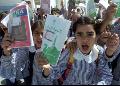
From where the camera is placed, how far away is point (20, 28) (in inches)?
136

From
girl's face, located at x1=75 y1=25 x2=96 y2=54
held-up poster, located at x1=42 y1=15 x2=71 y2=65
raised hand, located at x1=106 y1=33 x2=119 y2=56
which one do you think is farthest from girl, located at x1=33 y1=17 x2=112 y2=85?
raised hand, located at x1=106 y1=33 x2=119 y2=56

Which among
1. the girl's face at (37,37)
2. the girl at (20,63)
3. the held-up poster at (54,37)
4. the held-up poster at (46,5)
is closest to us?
the held-up poster at (54,37)

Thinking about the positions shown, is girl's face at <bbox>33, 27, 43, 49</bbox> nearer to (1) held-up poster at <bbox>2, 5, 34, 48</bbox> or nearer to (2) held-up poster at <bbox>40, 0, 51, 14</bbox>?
(1) held-up poster at <bbox>2, 5, 34, 48</bbox>

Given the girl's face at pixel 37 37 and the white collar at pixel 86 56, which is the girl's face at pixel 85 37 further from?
the girl's face at pixel 37 37

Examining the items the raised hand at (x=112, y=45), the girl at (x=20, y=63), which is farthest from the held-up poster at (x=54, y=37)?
the raised hand at (x=112, y=45)

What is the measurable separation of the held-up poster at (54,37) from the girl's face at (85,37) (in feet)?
0.58

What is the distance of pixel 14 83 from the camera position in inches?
160

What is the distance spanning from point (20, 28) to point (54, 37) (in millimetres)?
356

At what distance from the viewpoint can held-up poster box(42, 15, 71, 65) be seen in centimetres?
332

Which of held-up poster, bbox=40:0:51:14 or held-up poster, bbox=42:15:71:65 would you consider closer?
held-up poster, bbox=42:15:71:65

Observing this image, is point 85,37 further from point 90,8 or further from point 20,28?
point 90,8

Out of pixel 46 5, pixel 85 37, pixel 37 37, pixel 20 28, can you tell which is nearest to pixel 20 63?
pixel 37 37

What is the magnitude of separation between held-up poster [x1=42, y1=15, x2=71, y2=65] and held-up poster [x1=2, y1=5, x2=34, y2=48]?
165 millimetres

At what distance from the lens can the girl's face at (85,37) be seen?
3432 millimetres
